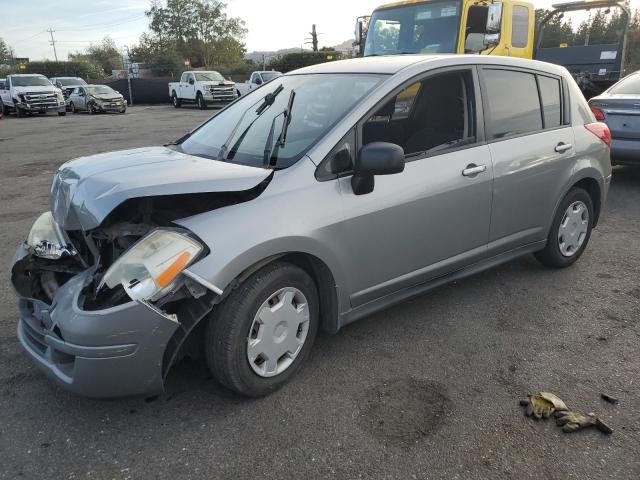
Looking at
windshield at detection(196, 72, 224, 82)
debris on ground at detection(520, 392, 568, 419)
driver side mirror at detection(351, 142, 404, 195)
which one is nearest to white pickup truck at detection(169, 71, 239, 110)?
windshield at detection(196, 72, 224, 82)

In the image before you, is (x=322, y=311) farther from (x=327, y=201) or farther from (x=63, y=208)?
(x=63, y=208)

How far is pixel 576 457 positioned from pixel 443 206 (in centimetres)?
158

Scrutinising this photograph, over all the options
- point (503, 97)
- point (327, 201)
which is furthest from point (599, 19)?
point (327, 201)

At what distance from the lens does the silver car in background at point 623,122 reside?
6996 millimetres

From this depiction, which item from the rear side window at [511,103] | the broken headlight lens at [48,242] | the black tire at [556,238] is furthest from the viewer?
the black tire at [556,238]

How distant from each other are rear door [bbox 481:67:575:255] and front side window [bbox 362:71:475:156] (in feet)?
0.54

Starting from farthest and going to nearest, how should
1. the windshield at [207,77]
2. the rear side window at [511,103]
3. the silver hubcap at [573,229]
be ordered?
1. the windshield at [207,77]
2. the silver hubcap at [573,229]
3. the rear side window at [511,103]

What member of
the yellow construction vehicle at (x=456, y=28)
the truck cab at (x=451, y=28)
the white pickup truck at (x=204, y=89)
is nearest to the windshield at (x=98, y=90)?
the white pickup truck at (x=204, y=89)

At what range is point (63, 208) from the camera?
290 cm

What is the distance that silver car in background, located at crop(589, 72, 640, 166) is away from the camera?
23.0ft

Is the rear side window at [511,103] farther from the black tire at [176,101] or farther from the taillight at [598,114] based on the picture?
the black tire at [176,101]

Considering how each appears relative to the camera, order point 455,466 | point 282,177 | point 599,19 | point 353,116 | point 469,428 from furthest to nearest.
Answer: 1. point 599,19
2. point 353,116
3. point 282,177
4. point 469,428
5. point 455,466

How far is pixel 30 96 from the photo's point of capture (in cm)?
2461

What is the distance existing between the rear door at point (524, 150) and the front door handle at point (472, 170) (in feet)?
0.50
